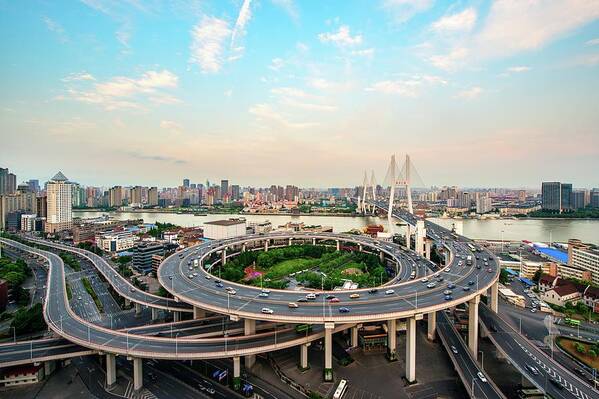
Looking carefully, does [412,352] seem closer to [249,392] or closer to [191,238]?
[249,392]

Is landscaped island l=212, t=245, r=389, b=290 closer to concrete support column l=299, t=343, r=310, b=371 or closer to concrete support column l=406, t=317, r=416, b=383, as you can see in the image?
concrete support column l=299, t=343, r=310, b=371

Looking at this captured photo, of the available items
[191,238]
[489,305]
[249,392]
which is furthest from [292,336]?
[191,238]

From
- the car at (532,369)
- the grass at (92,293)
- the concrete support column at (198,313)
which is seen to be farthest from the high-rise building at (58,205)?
the car at (532,369)

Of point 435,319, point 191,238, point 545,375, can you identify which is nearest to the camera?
point 545,375

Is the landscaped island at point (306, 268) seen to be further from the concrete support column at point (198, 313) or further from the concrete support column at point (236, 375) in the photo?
the concrete support column at point (236, 375)

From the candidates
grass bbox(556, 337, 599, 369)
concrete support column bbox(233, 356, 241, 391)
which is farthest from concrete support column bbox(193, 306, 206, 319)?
grass bbox(556, 337, 599, 369)

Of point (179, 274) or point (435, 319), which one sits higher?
point (179, 274)
